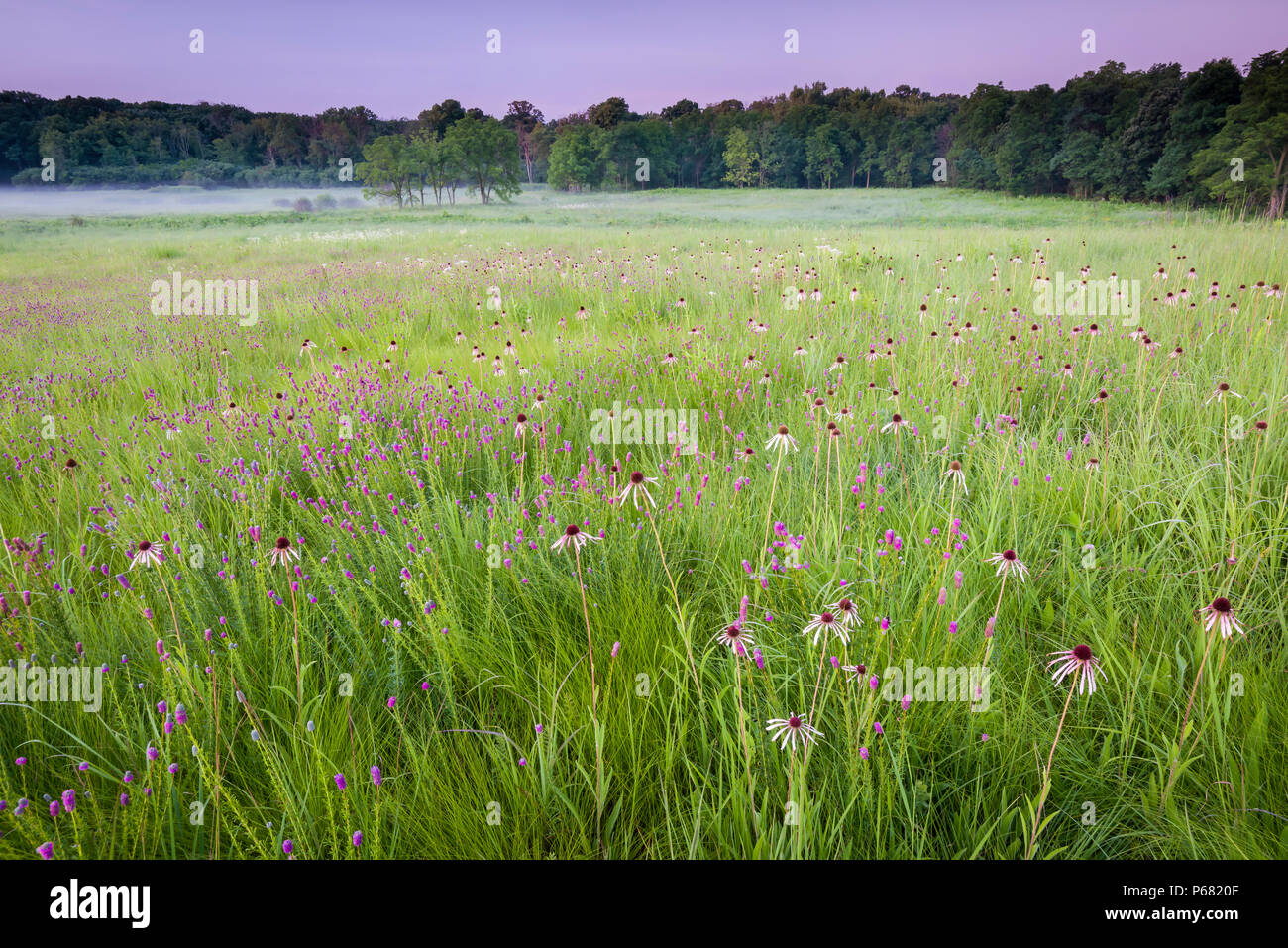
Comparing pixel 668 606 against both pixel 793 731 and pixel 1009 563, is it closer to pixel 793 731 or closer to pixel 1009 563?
pixel 793 731

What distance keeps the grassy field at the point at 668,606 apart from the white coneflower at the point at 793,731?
0.12 feet

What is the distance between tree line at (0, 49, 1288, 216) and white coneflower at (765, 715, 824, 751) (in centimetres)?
1461

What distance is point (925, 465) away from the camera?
9.56ft

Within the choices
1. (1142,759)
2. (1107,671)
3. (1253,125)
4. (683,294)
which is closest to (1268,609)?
(1107,671)

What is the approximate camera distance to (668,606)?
206 cm

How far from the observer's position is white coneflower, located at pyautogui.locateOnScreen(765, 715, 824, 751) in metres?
1.27

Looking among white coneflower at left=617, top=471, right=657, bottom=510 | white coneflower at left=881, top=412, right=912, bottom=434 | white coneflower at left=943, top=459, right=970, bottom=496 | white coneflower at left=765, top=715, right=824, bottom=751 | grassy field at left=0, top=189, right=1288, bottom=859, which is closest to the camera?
white coneflower at left=765, top=715, right=824, bottom=751

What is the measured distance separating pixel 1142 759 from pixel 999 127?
63160 mm

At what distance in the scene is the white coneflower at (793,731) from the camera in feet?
4.16

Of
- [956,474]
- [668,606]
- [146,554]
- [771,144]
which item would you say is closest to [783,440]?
[956,474]

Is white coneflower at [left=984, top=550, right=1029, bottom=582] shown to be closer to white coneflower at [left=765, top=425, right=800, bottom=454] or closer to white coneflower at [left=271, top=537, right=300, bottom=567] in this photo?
white coneflower at [left=765, top=425, right=800, bottom=454]

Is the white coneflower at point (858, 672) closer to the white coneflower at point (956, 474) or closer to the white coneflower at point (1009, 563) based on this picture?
the white coneflower at point (1009, 563)

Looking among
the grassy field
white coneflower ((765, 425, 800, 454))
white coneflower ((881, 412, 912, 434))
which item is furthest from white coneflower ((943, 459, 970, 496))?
white coneflower ((765, 425, 800, 454))

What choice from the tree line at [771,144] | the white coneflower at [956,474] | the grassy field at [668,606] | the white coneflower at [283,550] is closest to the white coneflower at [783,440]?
the grassy field at [668,606]
